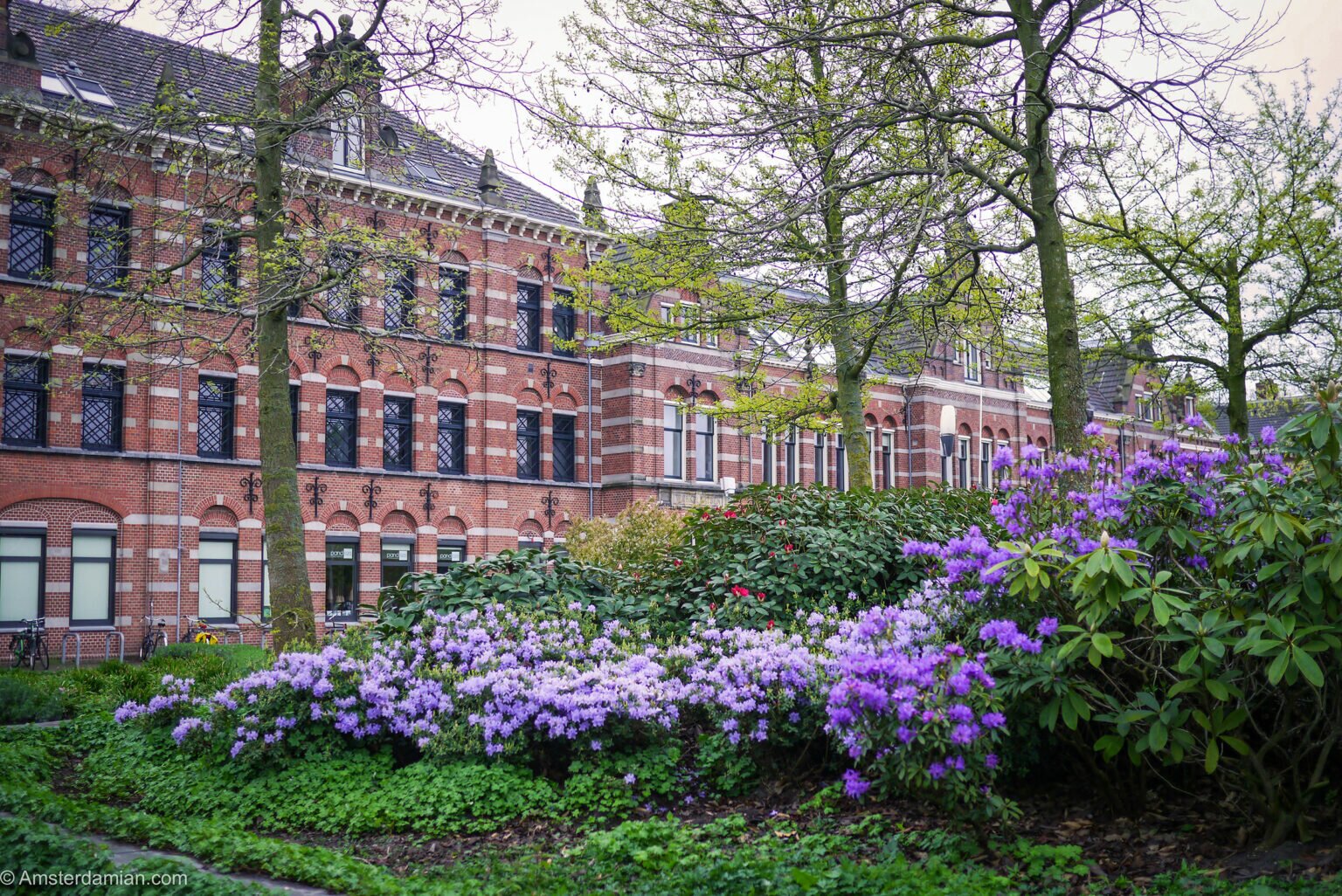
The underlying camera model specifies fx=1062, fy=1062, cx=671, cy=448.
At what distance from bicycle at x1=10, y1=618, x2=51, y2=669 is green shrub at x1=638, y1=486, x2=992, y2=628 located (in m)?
16.8

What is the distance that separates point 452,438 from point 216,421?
645 cm

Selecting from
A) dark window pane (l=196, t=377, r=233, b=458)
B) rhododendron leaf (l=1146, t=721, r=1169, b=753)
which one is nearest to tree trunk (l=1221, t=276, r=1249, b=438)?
rhododendron leaf (l=1146, t=721, r=1169, b=753)

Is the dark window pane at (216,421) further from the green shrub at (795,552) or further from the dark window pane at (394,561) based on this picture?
the green shrub at (795,552)

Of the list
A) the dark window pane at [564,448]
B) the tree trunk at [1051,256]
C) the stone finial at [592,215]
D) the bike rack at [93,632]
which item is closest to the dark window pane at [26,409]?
the bike rack at [93,632]

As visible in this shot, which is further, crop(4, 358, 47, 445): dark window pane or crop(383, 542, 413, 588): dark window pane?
crop(383, 542, 413, 588): dark window pane

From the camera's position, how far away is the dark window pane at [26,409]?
22859mm

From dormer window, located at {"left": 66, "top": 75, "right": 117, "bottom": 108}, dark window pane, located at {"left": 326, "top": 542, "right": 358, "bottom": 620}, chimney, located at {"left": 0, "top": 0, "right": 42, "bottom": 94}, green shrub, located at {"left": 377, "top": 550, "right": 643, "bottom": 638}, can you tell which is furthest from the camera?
dark window pane, located at {"left": 326, "top": 542, "right": 358, "bottom": 620}

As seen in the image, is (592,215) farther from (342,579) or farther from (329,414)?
(342,579)

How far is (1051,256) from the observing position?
945 cm

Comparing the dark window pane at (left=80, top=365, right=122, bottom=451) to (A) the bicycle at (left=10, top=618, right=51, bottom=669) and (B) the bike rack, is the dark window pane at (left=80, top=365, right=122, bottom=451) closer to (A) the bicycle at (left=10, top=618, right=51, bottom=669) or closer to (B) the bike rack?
(B) the bike rack

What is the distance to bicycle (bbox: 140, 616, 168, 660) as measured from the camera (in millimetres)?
23403

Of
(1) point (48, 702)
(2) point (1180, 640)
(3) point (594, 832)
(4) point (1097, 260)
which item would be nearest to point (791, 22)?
(2) point (1180, 640)

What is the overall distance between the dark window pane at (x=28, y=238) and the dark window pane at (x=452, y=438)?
10148mm

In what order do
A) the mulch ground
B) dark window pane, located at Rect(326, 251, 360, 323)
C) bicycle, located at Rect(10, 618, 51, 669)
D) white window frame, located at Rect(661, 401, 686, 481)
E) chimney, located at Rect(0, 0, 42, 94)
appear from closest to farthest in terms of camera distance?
the mulch ground, dark window pane, located at Rect(326, 251, 360, 323), bicycle, located at Rect(10, 618, 51, 669), chimney, located at Rect(0, 0, 42, 94), white window frame, located at Rect(661, 401, 686, 481)
